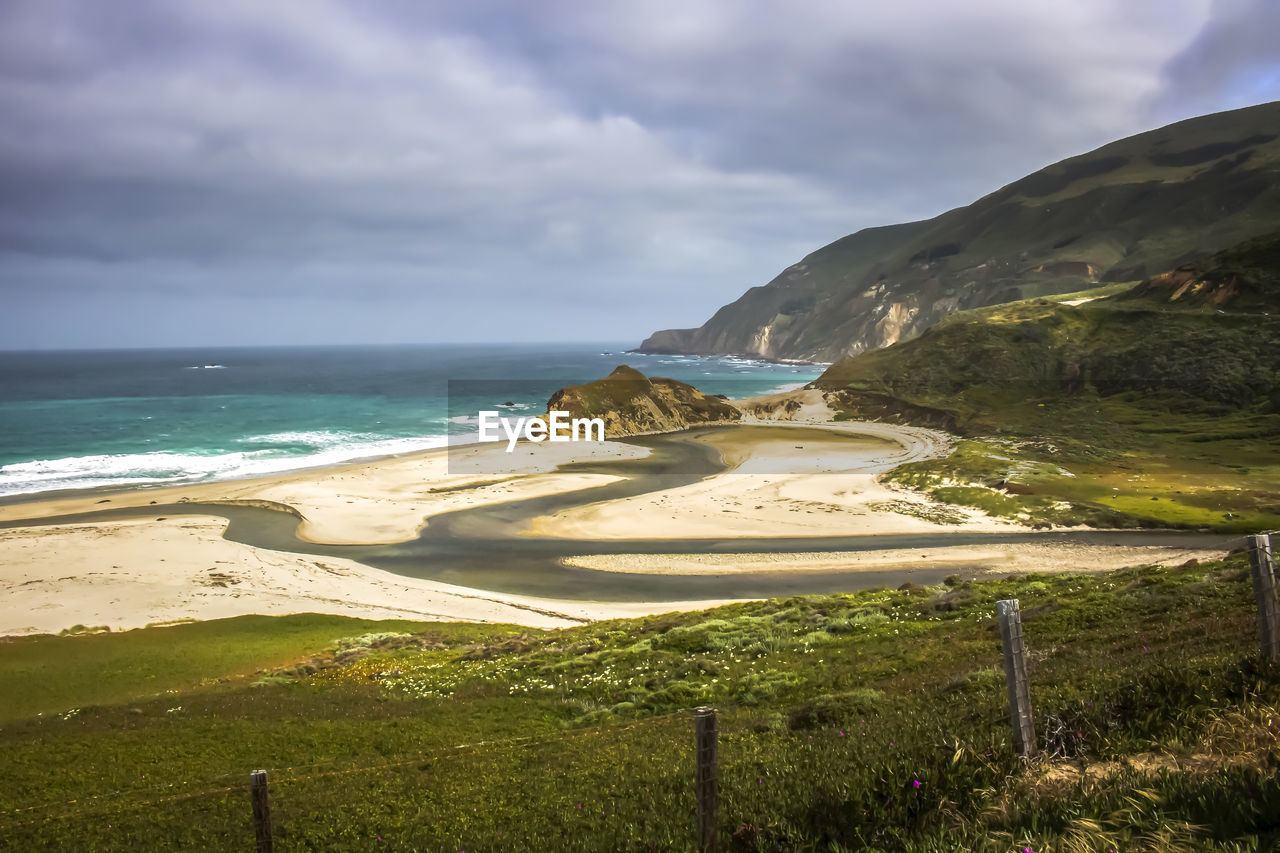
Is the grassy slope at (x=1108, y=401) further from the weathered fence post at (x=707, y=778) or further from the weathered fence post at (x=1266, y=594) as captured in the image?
the weathered fence post at (x=707, y=778)

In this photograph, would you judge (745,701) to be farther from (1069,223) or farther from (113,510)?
(1069,223)

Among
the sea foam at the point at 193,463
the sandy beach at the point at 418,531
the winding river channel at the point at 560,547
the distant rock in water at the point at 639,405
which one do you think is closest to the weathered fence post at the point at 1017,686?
the sandy beach at the point at 418,531

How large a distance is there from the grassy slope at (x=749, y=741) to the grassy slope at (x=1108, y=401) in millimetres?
28883

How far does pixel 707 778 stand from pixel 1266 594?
21.2 feet

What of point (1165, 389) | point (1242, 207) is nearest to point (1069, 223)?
point (1242, 207)

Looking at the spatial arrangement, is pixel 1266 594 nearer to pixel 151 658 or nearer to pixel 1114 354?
pixel 151 658

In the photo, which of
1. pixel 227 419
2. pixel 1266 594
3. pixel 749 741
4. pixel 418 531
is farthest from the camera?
pixel 227 419

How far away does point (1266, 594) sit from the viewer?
25.1 feet

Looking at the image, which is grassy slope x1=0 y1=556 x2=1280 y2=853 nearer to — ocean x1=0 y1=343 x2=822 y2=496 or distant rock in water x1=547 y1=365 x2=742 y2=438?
ocean x1=0 y1=343 x2=822 y2=496

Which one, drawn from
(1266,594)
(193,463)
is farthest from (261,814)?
(193,463)

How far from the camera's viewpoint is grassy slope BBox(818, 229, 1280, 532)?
46812 millimetres

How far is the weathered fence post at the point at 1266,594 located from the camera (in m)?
7.58

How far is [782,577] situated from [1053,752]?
1125 inches

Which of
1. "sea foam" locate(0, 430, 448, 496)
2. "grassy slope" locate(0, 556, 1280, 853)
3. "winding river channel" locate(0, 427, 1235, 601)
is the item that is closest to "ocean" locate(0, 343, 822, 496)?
"sea foam" locate(0, 430, 448, 496)
